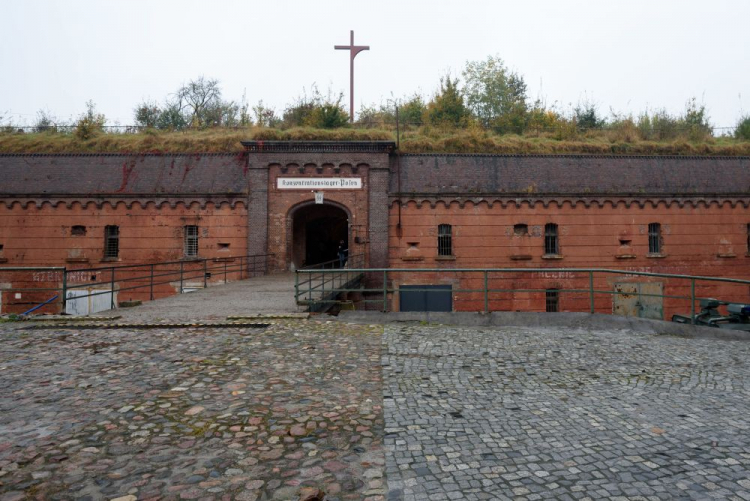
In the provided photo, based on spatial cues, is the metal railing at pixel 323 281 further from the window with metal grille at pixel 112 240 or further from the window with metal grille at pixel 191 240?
the window with metal grille at pixel 112 240

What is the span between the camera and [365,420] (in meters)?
4.66

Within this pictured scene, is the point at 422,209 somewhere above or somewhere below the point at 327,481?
above

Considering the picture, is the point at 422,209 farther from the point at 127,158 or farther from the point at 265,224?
the point at 127,158

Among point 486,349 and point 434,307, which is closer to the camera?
point 486,349

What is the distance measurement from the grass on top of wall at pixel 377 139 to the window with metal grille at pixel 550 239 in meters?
3.75

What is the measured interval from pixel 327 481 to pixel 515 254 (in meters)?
17.3

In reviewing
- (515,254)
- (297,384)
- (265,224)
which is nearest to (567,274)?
(515,254)

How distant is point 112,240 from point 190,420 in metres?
18.0

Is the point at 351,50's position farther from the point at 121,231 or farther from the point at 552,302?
the point at 552,302

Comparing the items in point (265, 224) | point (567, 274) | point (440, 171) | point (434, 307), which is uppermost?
point (440, 171)

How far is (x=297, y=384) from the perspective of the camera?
5.77 m

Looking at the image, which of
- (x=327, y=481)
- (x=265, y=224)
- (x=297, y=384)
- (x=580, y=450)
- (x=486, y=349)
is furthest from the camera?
(x=265, y=224)

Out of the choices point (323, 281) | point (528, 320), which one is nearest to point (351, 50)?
point (323, 281)

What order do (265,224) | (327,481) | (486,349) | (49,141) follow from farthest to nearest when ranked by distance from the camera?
(49,141), (265,224), (486,349), (327,481)
